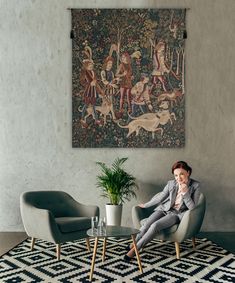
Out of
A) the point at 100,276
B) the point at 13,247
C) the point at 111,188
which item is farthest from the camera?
the point at 111,188

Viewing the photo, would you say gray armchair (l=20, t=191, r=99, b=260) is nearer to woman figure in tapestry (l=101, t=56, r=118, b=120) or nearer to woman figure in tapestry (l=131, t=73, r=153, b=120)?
woman figure in tapestry (l=101, t=56, r=118, b=120)

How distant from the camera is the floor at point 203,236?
18.3 ft

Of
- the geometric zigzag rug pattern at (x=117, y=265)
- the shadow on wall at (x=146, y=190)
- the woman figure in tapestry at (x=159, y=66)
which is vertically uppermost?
the woman figure in tapestry at (x=159, y=66)

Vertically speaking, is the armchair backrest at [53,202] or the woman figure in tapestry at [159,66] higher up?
the woman figure in tapestry at [159,66]

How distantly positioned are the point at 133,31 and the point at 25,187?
303cm

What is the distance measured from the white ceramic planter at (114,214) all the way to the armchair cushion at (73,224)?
886mm

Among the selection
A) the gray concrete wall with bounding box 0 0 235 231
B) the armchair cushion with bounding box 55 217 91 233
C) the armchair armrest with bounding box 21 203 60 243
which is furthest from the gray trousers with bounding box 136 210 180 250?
the gray concrete wall with bounding box 0 0 235 231

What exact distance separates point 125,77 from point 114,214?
7.08 feet

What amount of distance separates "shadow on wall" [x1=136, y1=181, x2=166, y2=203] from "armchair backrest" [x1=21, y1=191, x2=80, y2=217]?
1267mm

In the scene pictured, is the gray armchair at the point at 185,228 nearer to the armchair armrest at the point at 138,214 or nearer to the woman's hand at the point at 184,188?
the armchair armrest at the point at 138,214

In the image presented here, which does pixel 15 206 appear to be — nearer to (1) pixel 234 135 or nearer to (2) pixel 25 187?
(2) pixel 25 187

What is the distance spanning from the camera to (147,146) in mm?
6645

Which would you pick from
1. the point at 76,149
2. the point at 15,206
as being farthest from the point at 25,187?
the point at 76,149

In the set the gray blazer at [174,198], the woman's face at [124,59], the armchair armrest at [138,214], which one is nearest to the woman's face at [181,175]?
the gray blazer at [174,198]
